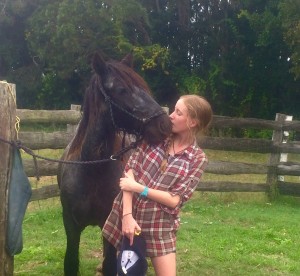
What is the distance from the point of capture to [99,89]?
12.2 feet

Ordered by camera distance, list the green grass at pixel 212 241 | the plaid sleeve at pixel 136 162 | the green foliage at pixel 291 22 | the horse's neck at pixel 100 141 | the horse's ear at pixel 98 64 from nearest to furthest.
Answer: the plaid sleeve at pixel 136 162 → the horse's ear at pixel 98 64 → the horse's neck at pixel 100 141 → the green grass at pixel 212 241 → the green foliage at pixel 291 22

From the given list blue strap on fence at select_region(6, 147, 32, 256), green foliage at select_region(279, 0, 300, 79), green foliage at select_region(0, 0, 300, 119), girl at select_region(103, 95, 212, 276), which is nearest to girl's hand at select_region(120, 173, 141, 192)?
girl at select_region(103, 95, 212, 276)

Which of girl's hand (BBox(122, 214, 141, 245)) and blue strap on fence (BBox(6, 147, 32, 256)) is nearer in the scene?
girl's hand (BBox(122, 214, 141, 245))

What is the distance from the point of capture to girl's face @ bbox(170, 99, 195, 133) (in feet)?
10.6

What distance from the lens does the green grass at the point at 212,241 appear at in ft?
17.0

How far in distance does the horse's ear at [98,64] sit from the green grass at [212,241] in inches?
85.1

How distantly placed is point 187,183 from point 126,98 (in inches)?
30.8

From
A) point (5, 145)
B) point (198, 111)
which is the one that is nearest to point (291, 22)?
point (198, 111)

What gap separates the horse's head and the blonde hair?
0.19 metres

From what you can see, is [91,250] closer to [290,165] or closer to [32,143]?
[32,143]

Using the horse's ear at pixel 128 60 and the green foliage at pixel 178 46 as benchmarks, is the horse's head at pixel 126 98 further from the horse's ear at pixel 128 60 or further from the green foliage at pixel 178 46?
the green foliage at pixel 178 46

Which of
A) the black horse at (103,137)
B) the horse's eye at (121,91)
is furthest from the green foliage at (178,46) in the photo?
the horse's eye at (121,91)

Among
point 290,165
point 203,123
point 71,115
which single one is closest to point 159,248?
point 203,123

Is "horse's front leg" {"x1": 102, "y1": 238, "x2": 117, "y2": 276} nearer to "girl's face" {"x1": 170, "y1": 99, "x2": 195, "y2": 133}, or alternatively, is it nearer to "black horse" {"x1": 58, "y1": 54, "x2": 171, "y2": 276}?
"black horse" {"x1": 58, "y1": 54, "x2": 171, "y2": 276}
